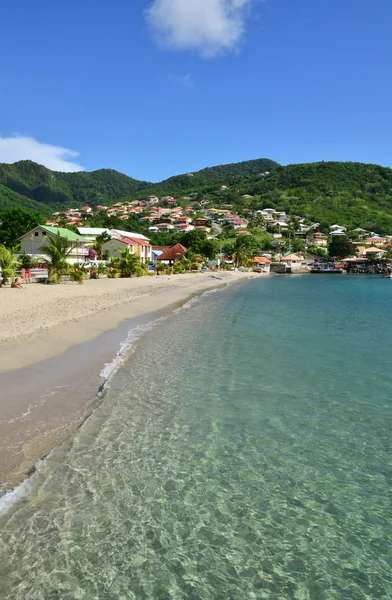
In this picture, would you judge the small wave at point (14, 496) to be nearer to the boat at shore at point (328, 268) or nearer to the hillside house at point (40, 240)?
the hillside house at point (40, 240)

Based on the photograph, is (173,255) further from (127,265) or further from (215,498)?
(215,498)

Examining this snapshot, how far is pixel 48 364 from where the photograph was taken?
11164mm

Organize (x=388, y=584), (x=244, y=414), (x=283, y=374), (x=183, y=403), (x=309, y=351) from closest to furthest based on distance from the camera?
(x=388, y=584) → (x=244, y=414) → (x=183, y=403) → (x=283, y=374) → (x=309, y=351)

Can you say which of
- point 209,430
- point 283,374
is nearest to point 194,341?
point 283,374

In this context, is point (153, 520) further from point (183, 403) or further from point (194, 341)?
point (194, 341)

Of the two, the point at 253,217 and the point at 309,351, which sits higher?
the point at 253,217

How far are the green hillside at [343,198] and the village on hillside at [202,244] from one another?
332 inches

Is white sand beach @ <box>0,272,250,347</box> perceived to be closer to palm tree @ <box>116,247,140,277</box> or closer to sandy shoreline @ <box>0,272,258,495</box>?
sandy shoreline @ <box>0,272,258,495</box>

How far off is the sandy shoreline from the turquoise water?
0.47 metres

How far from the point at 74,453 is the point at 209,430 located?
2.35m

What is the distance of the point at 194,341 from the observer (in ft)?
51.8

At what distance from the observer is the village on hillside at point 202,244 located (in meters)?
49.2

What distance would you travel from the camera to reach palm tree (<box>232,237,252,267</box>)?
303 ft

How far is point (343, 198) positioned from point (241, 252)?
97.9 m
